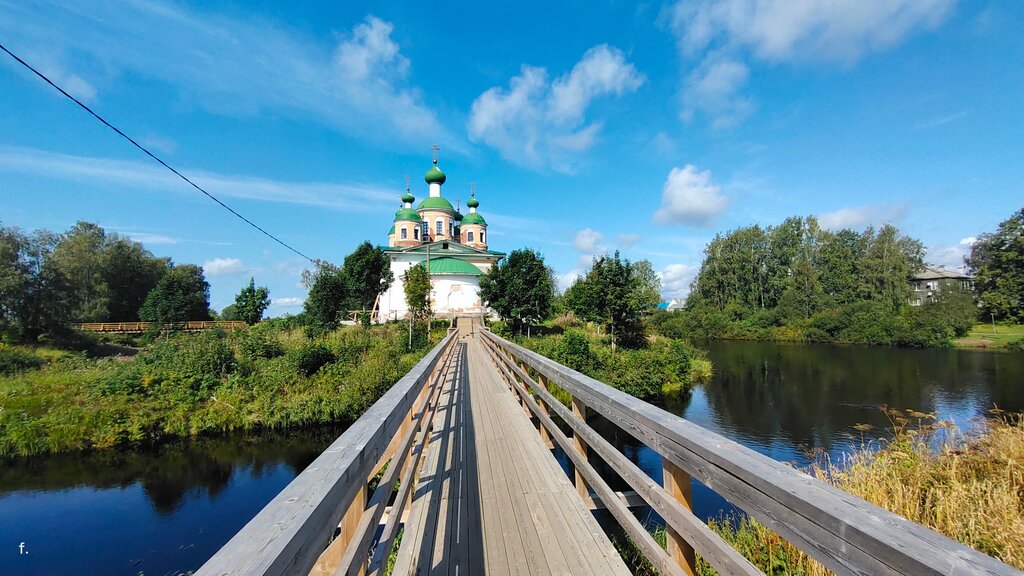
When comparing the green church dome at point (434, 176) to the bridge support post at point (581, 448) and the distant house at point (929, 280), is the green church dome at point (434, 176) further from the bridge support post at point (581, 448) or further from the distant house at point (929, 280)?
the distant house at point (929, 280)

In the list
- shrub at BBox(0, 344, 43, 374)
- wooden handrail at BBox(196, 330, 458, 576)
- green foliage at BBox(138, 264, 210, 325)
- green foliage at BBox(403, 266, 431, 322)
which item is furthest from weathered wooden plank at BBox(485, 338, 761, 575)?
green foliage at BBox(138, 264, 210, 325)

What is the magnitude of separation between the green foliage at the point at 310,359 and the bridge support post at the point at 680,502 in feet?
51.3

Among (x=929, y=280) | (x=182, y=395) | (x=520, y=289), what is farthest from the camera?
(x=929, y=280)

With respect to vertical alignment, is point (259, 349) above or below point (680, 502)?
below

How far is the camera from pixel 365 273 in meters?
33.6

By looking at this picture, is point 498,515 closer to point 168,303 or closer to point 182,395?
point 182,395

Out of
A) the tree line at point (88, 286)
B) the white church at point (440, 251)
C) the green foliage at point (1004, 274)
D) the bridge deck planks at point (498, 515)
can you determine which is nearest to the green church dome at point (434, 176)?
the white church at point (440, 251)

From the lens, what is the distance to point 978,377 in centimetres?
2122

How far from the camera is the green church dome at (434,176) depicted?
154 ft

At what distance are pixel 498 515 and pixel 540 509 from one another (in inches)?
12.3

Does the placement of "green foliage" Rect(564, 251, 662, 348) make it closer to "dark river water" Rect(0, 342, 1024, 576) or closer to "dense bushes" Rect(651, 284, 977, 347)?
"dark river water" Rect(0, 342, 1024, 576)

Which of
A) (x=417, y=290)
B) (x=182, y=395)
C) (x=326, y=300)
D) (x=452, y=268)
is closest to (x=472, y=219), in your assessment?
(x=452, y=268)

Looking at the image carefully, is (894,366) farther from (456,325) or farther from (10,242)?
(10,242)

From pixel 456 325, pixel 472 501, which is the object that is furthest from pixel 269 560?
pixel 456 325
